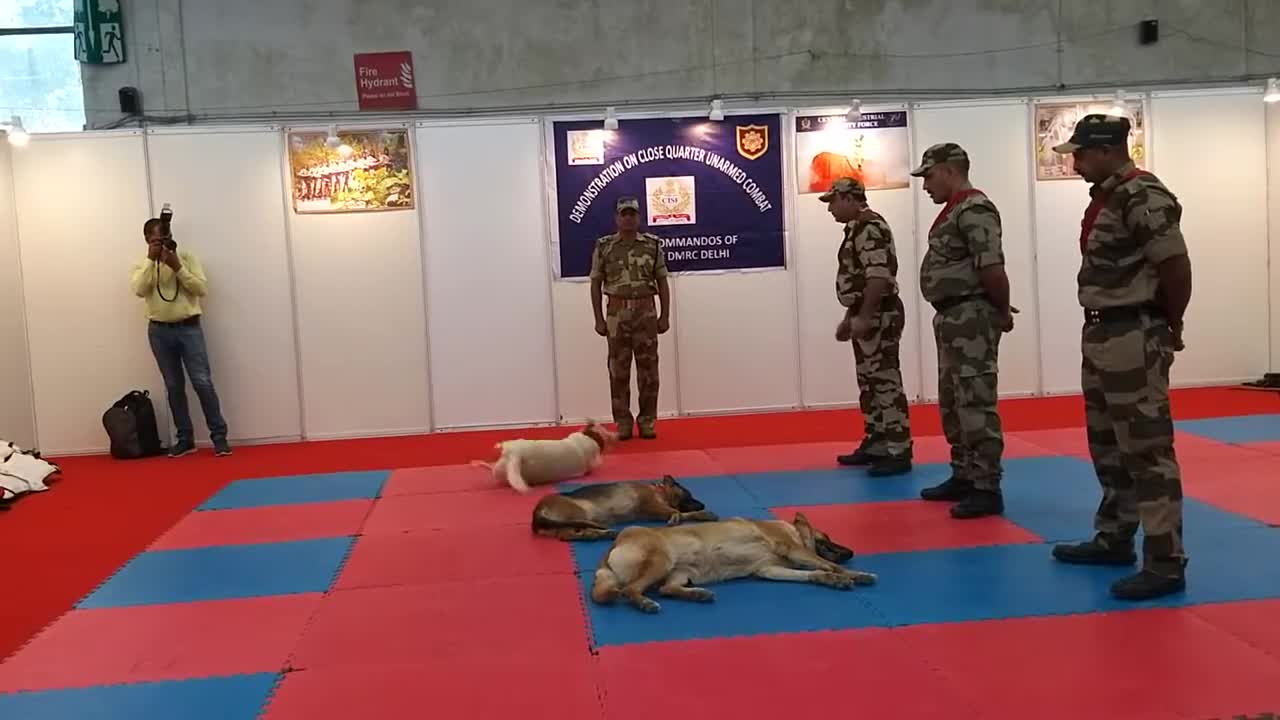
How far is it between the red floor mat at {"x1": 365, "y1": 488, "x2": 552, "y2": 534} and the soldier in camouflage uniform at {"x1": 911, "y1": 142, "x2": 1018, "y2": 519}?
98.9 inches

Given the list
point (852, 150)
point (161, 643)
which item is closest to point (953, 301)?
point (161, 643)

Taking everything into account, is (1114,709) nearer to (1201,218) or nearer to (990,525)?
(990,525)

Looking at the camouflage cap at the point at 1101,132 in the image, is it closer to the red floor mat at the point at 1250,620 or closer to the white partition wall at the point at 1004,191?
the red floor mat at the point at 1250,620

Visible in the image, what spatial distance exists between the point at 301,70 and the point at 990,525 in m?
7.99

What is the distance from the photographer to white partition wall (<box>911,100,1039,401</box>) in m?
10.4

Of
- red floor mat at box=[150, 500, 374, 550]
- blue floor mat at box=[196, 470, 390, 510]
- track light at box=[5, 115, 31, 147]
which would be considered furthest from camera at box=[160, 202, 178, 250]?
red floor mat at box=[150, 500, 374, 550]

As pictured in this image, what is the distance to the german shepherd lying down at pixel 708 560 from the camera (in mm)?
4332

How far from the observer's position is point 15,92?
34.0ft

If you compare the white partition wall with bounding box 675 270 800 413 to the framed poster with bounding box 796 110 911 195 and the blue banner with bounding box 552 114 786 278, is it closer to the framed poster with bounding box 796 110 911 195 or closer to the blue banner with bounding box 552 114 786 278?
the blue banner with bounding box 552 114 786 278

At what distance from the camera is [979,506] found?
18.3ft

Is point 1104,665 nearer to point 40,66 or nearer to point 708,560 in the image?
point 708,560

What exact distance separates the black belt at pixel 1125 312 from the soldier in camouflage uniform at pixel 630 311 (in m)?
5.12

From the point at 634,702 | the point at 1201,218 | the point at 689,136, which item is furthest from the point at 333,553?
the point at 1201,218

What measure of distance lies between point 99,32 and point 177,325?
3.14 metres
